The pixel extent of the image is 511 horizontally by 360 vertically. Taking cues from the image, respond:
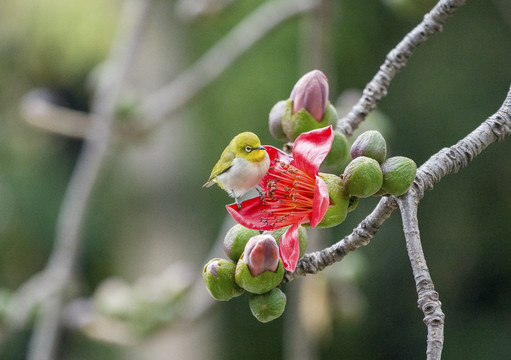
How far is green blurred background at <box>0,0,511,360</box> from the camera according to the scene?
322cm

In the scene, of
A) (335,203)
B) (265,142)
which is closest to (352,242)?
(335,203)

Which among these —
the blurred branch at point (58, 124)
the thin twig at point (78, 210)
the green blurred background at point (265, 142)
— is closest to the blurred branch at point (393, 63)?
the thin twig at point (78, 210)

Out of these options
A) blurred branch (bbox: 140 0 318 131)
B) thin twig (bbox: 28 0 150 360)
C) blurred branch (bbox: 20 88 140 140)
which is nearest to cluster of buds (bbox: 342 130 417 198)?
blurred branch (bbox: 140 0 318 131)

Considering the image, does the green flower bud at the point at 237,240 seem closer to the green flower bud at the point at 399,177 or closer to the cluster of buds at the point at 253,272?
the cluster of buds at the point at 253,272

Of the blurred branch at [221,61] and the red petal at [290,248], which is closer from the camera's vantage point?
the red petal at [290,248]

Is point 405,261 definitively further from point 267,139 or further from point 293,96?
point 293,96

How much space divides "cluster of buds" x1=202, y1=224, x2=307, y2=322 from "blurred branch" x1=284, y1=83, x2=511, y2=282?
4cm

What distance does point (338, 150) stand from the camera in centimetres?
61

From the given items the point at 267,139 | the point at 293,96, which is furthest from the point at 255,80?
the point at 293,96

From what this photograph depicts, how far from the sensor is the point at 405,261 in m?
3.38

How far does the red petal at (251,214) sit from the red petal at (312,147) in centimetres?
5

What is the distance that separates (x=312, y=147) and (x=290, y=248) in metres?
0.09

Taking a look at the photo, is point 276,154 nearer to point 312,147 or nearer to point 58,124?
point 312,147

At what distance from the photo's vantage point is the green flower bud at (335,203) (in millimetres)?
510
